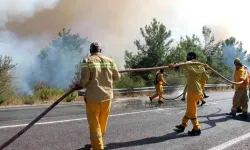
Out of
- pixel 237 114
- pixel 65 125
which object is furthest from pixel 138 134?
pixel 237 114

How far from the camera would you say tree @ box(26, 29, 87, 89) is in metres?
51.5

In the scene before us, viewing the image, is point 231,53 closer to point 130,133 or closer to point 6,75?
point 6,75

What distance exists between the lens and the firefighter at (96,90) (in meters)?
4.86

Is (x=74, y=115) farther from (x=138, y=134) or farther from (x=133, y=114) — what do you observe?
(x=138, y=134)

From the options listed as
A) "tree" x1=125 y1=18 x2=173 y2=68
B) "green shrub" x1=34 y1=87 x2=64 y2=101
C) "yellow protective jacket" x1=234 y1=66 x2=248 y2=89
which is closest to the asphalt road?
"yellow protective jacket" x1=234 y1=66 x2=248 y2=89

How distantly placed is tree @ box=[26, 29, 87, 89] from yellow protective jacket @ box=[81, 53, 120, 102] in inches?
1786

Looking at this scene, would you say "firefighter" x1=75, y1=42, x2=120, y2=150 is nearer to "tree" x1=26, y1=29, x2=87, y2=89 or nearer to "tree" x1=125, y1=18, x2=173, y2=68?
"tree" x1=125, y1=18, x2=173, y2=68

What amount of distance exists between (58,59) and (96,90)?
48924 millimetres

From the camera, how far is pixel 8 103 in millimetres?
12086

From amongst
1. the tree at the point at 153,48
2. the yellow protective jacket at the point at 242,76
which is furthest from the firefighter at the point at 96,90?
the tree at the point at 153,48

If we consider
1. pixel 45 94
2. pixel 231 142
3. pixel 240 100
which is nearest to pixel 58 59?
pixel 45 94

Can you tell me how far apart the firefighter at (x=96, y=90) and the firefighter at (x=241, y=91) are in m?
5.69

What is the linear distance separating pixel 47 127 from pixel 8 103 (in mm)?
5614

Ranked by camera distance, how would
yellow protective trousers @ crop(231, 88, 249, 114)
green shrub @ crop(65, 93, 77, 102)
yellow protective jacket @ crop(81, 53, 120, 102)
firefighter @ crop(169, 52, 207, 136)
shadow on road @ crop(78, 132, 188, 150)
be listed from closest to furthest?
1. yellow protective jacket @ crop(81, 53, 120, 102)
2. shadow on road @ crop(78, 132, 188, 150)
3. firefighter @ crop(169, 52, 207, 136)
4. yellow protective trousers @ crop(231, 88, 249, 114)
5. green shrub @ crop(65, 93, 77, 102)
